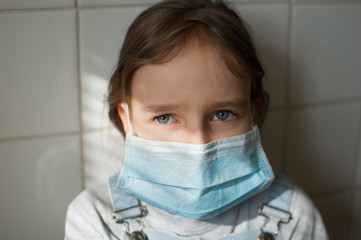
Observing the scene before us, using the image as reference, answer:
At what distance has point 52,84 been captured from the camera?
793 mm

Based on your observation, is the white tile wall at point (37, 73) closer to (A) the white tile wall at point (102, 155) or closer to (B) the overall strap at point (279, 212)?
(A) the white tile wall at point (102, 155)

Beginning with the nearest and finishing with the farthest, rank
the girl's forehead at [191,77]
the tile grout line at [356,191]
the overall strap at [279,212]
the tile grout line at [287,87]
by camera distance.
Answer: the girl's forehead at [191,77]
the overall strap at [279,212]
the tile grout line at [287,87]
the tile grout line at [356,191]

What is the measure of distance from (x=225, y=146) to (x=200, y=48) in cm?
17

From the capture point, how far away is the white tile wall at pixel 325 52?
3.25ft

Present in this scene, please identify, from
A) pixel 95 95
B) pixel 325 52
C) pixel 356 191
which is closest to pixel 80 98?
pixel 95 95

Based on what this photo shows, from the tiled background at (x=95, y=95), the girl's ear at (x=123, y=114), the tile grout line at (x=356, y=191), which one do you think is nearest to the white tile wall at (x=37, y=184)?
the tiled background at (x=95, y=95)

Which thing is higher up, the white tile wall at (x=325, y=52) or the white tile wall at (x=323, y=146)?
the white tile wall at (x=325, y=52)

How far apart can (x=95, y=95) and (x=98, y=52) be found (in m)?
0.09

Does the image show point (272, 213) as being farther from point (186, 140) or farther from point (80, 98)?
point (80, 98)

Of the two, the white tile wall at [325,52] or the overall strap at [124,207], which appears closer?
the overall strap at [124,207]

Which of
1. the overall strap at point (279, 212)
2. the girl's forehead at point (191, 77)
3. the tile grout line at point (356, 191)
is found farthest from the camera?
the tile grout line at point (356, 191)

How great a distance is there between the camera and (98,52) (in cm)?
82

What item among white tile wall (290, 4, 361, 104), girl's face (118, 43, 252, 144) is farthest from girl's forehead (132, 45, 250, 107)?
white tile wall (290, 4, 361, 104)

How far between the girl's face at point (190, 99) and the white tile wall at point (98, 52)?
128mm
